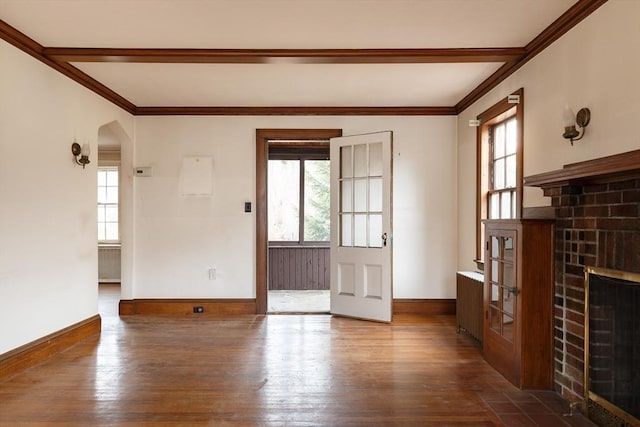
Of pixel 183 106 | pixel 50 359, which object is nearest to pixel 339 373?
pixel 50 359

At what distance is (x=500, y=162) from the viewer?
450 cm

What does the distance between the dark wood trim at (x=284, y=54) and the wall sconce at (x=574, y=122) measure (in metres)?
0.97

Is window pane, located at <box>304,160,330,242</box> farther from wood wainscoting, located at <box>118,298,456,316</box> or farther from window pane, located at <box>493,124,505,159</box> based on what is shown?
window pane, located at <box>493,124,505,159</box>

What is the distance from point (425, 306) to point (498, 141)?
7.38 ft

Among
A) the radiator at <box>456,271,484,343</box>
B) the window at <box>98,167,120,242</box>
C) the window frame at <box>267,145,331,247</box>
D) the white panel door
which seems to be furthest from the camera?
the window at <box>98,167,120,242</box>

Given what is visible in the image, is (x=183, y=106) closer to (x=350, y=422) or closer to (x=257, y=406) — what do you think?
(x=257, y=406)

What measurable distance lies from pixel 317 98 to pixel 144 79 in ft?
6.21

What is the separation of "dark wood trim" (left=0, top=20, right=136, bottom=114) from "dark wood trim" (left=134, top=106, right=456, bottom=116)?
1.62ft

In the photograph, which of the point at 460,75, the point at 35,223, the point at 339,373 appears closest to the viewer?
the point at 339,373

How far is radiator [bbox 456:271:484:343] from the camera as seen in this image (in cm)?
407

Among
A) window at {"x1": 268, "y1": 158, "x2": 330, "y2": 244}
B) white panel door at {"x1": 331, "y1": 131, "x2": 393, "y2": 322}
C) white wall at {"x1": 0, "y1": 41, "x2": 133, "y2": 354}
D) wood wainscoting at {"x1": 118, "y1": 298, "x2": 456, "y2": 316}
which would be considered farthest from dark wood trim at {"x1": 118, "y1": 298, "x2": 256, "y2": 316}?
window at {"x1": 268, "y1": 158, "x2": 330, "y2": 244}

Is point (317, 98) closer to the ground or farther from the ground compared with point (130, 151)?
farther from the ground

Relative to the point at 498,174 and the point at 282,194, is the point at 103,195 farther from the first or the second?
the point at 498,174

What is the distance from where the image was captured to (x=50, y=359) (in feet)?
12.2
